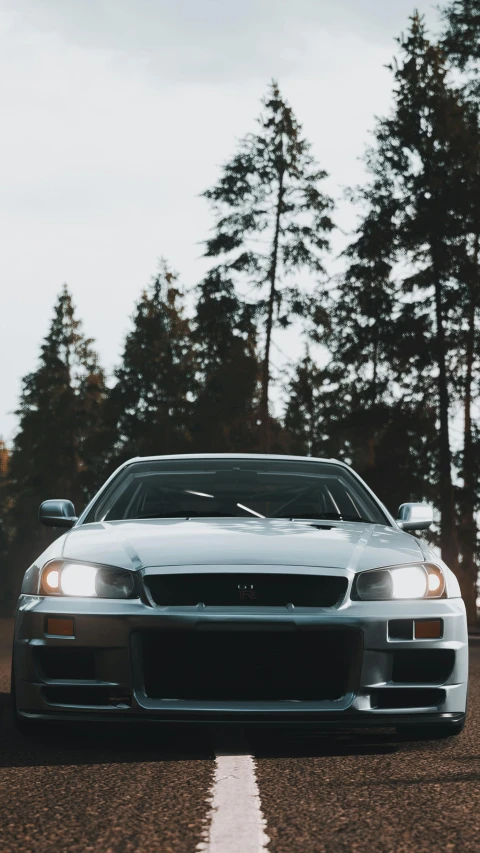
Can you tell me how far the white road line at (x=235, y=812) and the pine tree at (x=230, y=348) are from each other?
35526mm

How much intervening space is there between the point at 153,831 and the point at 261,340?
37.0 meters

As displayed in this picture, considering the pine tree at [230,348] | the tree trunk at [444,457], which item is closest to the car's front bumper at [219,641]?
the tree trunk at [444,457]

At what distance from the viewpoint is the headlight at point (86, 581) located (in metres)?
5.07

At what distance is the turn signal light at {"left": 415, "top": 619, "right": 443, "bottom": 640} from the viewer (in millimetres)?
5031

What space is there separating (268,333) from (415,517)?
112 ft

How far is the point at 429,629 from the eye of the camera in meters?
5.06

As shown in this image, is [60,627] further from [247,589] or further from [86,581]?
[247,589]

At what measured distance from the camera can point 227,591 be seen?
5.01 meters

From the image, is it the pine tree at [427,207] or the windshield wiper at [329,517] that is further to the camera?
the pine tree at [427,207]

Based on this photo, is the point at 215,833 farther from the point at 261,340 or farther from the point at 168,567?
the point at 261,340

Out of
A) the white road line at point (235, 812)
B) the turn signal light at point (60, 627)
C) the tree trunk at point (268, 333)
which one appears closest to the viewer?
the white road line at point (235, 812)

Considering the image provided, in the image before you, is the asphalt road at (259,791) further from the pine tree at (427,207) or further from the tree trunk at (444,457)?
the pine tree at (427,207)

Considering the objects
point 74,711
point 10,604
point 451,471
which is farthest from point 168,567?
point 10,604

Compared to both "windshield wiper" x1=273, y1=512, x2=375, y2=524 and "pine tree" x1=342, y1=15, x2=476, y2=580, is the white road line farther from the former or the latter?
"pine tree" x1=342, y1=15, x2=476, y2=580
